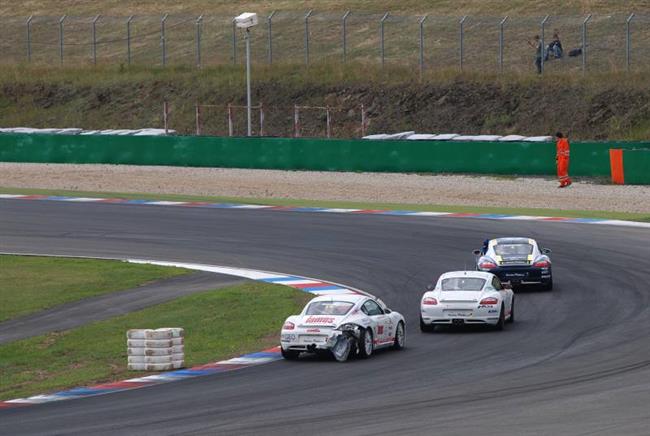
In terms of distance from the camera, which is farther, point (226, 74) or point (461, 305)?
point (226, 74)

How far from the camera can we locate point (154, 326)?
29.5m

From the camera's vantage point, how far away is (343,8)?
86.8m

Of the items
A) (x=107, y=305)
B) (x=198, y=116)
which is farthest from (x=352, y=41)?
(x=107, y=305)

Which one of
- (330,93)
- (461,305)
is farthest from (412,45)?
(461,305)

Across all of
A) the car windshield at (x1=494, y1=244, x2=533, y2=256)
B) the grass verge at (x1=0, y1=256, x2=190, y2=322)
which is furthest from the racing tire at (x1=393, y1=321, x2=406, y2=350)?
the grass verge at (x1=0, y1=256, x2=190, y2=322)

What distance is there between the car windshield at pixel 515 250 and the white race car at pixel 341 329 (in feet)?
25.2

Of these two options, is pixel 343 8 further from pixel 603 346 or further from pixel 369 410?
pixel 369 410

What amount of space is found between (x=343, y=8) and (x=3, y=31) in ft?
77.6

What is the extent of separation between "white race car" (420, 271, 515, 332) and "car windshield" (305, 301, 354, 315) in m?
2.81

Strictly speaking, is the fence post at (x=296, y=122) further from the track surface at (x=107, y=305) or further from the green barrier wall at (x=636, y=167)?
the track surface at (x=107, y=305)

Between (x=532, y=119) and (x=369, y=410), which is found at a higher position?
(x=532, y=119)

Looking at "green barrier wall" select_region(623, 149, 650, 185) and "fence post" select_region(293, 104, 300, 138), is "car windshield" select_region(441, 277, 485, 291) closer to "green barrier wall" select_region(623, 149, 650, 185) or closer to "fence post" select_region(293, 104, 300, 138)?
"green barrier wall" select_region(623, 149, 650, 185)

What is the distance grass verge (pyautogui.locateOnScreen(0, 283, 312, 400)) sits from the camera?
81.1 feet

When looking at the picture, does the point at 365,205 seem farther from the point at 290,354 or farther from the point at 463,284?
the point at 290,354
